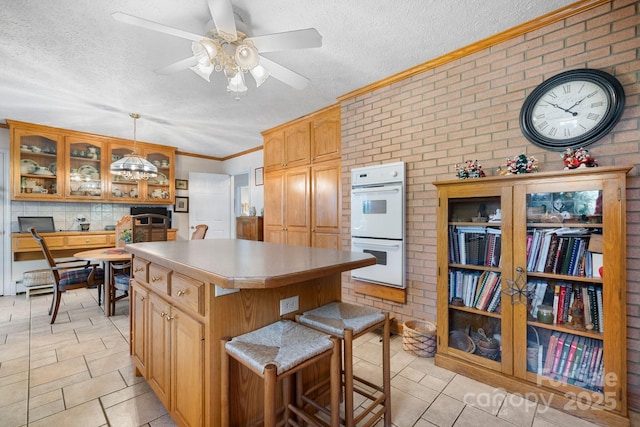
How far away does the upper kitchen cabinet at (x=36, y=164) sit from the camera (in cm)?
395

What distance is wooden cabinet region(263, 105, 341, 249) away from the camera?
11.1ft

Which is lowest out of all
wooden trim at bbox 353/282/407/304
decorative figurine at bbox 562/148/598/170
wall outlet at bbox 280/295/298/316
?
wooden trim at bbox 353/282/407/304

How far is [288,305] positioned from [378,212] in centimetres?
152

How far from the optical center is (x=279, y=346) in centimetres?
116

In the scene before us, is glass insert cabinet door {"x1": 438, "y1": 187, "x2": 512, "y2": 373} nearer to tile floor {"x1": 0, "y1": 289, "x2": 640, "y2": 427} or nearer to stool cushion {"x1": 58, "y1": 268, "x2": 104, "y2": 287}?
tile floor {"x1": 0, "y1": 289, "x2": 640, "y2": 427}

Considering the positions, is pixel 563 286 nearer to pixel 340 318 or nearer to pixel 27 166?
pixel 340 318

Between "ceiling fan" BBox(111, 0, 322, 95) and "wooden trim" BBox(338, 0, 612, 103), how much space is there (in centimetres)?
127

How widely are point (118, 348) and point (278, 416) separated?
5.89 feet

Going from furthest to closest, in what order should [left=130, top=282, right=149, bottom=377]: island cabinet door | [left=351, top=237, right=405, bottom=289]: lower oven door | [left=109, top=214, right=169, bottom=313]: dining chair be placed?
[left=109, top=214, right=169, bottom=313]: dining chair
[left=351, top=237, right=405, bottom=289]: lower oven door
[left=130, top=282, right=149, bottom=377]: island cabinet door

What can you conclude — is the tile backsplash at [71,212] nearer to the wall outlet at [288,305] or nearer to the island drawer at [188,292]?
the island drawer at [188,292]

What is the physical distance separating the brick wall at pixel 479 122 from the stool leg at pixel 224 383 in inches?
73.1

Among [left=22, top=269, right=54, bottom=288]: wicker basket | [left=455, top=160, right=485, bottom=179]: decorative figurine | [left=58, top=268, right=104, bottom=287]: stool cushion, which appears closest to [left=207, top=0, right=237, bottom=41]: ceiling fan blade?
[left=455, top=160, right=485, bottom=179]: decorative figurine

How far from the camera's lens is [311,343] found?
1.16 m

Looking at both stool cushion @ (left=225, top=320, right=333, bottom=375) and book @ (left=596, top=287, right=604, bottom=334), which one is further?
book @ (left=596, top=287, right=604, bottom=334)
